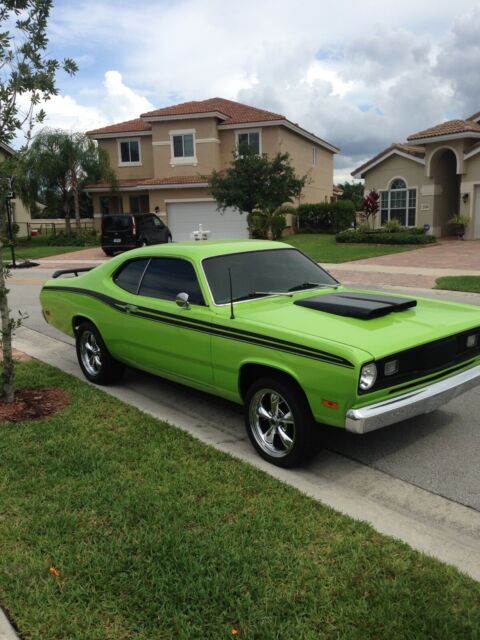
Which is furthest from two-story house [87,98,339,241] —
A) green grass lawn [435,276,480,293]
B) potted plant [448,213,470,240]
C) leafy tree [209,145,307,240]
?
green grass lawn [435,276,480,293]

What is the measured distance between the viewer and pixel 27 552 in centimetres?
314

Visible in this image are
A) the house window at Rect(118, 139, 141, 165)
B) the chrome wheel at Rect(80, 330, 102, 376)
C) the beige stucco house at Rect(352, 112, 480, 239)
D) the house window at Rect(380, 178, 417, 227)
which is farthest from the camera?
the house window at Rect(118, 139, 141, 165)

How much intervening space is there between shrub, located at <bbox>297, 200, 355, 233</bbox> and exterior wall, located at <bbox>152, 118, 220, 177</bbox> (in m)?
5.76

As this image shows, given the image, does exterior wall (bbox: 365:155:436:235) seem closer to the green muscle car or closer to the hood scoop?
the green muscle car

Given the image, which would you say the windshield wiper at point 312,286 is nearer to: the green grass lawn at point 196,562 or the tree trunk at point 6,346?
the green grass lawn at point 196,562

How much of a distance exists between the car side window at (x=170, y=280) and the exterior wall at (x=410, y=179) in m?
25.5

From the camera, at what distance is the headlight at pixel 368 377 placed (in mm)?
3697

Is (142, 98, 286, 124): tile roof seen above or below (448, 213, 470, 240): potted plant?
above

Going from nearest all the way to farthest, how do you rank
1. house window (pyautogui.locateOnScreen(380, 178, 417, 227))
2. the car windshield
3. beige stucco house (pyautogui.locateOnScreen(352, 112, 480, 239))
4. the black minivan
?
the car windshield, the black minivan, beige stucco house (pyautogui.locateOnScreen(352, 112, 480, 239)), house window (pyautogui.locateOnScreen(380, 178, 417, 227))

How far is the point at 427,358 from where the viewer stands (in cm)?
409

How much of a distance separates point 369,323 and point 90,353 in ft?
11.3

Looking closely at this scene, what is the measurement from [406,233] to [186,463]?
23.8 metres

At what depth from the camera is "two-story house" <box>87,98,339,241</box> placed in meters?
32.2

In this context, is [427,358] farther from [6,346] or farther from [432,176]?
[432,176]
